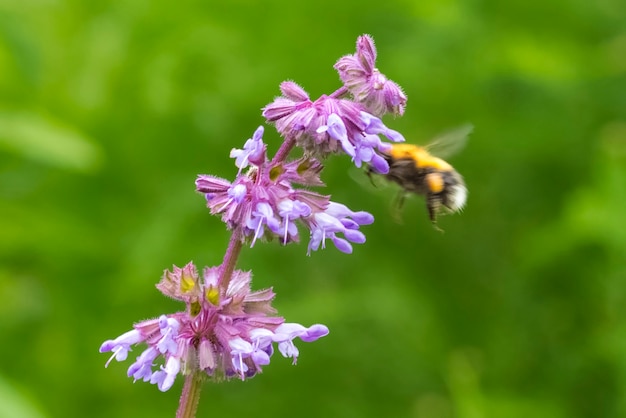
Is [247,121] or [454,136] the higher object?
[247,121]

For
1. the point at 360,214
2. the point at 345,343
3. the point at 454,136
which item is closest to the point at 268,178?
the point at 360,214

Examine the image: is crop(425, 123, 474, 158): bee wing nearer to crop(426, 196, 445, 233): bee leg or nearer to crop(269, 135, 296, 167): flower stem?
crop(426, 196, 445, 233): bee leg

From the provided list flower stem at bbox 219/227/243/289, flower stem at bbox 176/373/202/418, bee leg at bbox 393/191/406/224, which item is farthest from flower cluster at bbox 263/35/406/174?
bee leg at bbox 393/191/406/224

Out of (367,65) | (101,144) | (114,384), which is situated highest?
(101,144)

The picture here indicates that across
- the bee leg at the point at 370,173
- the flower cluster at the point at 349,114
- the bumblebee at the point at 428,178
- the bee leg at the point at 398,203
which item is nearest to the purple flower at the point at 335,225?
the flower cluster at the point at 349,114

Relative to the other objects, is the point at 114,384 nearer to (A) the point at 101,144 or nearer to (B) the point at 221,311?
(A) the point at 101,144
